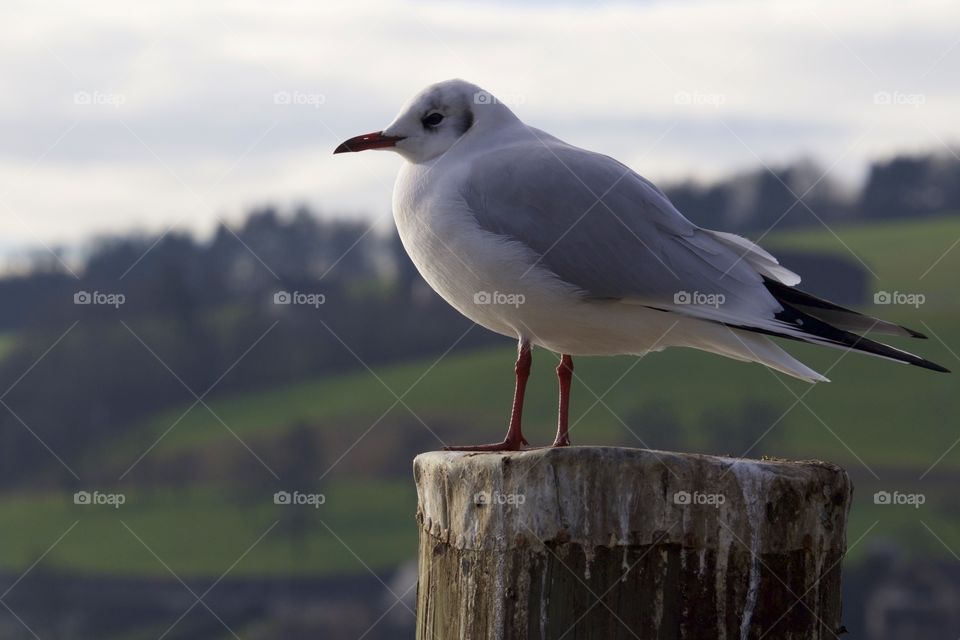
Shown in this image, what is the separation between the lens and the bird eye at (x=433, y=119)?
6789 mm

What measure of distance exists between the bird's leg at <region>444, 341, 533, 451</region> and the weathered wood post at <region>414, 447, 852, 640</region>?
1301 millimetres

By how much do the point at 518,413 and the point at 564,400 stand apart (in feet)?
1.46

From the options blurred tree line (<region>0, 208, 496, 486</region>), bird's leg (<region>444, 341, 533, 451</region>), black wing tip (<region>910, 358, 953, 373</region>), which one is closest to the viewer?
black wing tip (<region>910, 358, 953, 373</region>)

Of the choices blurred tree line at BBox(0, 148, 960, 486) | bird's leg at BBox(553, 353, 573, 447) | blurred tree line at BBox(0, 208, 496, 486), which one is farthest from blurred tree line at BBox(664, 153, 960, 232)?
bird's leg at BBox(553, 353, 573, 447)

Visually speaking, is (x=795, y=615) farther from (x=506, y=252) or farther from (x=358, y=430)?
(x=358, y=430)

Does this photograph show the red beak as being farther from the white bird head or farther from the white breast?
the white breast

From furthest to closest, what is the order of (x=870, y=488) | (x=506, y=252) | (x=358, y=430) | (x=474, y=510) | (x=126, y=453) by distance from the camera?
1. (x=126, y=453)
2. (x=358, y=430)
3. (x=870, y=488)
4. (x=506, y=252)
5. (x=474, y=510)

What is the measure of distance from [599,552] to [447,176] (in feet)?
8.65

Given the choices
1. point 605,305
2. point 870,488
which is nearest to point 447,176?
point 605,305

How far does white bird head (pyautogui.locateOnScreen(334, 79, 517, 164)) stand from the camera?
6.73 m

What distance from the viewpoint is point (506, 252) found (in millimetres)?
6141

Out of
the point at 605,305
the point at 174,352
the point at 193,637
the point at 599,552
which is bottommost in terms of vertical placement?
the point at 193,637

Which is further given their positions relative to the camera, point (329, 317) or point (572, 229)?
Result: point (329, 317)

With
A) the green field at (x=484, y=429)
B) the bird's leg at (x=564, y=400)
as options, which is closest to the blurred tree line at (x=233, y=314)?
the green field at (x=484, y=429)
